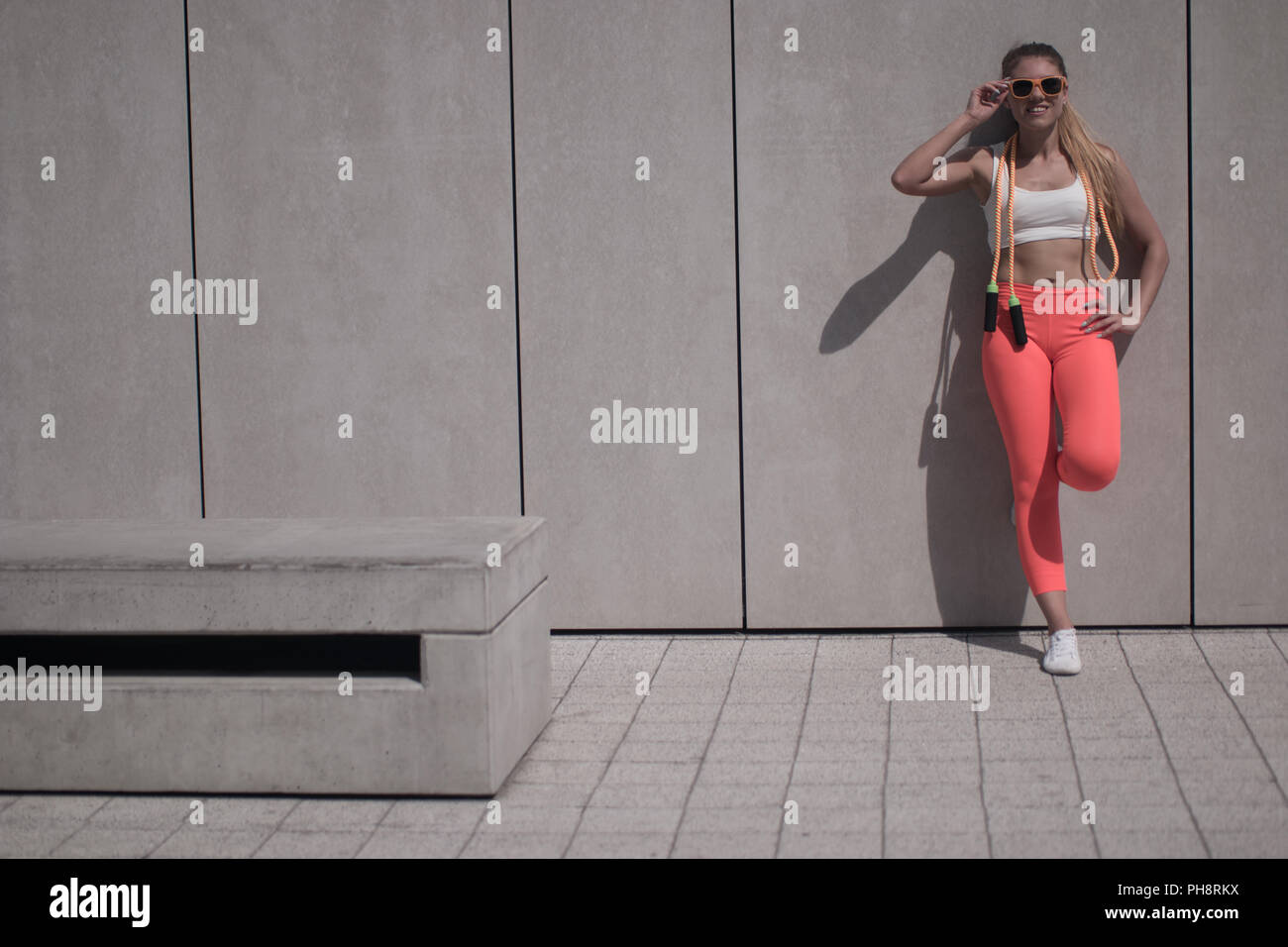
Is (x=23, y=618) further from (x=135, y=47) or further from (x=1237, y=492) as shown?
(x=1237, y=492)

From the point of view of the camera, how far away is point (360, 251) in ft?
21.8

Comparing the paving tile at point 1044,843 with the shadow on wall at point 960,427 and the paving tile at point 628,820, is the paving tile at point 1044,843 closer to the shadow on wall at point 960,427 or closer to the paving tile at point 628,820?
the paving tile at point 628,820

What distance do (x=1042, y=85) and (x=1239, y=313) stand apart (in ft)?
4.55

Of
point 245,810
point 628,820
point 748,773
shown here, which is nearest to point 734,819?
point 628,820

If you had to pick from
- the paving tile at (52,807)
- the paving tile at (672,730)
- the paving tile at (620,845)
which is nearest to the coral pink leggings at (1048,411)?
the paving tile at (672,730)

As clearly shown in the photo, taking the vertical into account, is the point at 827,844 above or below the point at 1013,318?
below

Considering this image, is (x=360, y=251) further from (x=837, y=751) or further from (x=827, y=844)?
A: (x=827, y=844)

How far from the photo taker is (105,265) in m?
6.77

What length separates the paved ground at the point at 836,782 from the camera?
13.6 feet

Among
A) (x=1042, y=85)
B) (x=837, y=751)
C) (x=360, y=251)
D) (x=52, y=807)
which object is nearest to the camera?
(x=52, y=807)

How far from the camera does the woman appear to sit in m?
5.83

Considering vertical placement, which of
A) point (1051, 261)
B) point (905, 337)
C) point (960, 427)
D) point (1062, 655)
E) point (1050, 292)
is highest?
point (1051, 261)
